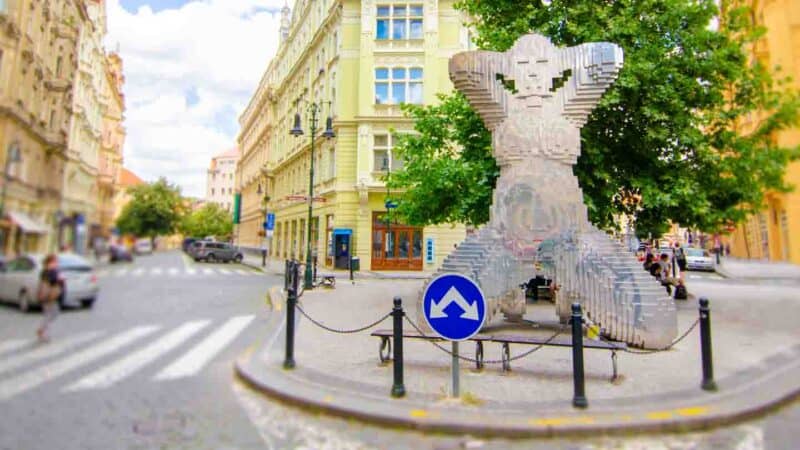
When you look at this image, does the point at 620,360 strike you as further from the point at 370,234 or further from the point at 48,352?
the point at 370,234

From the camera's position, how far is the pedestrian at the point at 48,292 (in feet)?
4.12

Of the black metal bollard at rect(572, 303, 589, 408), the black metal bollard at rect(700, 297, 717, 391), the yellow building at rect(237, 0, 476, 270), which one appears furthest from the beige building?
the yellow building at rect(237, 0, 476, 270)

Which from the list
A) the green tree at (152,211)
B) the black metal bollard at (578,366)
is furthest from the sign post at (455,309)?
the green tree at (152,211)

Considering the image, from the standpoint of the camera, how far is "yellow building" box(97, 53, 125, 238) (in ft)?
4.91

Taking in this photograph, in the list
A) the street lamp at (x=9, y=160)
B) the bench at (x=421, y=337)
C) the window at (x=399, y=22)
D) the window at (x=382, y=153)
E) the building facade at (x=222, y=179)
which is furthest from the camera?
the window at (x=399, y=22)

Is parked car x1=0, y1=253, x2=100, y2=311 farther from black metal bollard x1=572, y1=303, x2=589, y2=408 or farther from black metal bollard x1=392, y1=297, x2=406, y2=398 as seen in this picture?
black metal bollard x1=572, y1=303, x2=589, y2=408

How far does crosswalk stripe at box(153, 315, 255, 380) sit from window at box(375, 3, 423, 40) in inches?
1069

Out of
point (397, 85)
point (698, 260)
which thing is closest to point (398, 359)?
point (397, 85)

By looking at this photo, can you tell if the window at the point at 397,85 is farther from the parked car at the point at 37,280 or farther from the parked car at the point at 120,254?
the parked car at the point at 37,280

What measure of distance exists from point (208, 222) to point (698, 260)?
32646mm

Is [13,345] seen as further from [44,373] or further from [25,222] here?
[25,222]

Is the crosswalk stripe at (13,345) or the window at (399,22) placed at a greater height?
the window at (399,22)

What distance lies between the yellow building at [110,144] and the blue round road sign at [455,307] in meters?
3.79

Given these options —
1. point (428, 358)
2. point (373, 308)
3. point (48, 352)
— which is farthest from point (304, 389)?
point (373, 308)
